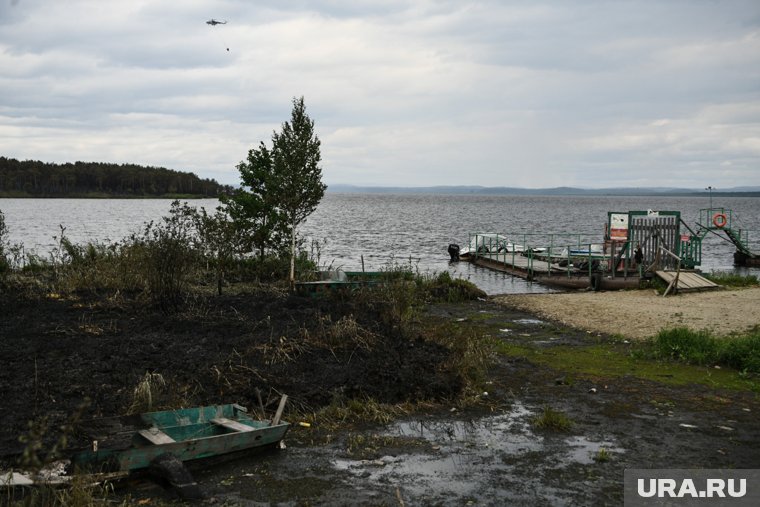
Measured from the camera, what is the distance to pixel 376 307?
17094mm

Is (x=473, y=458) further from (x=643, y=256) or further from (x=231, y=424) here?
(x=643, y=256)

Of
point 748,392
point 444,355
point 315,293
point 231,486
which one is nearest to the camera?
point 231,486

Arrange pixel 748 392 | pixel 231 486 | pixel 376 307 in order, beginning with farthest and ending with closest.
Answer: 1. pixel 376 307
2. pixel 748 392
3. pixel 231 486

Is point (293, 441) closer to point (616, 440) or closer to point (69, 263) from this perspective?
point (616, 440)

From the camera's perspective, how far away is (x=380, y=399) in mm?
10836

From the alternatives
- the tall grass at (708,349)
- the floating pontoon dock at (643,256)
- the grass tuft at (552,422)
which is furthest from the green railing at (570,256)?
the grass tuft at (552,422)

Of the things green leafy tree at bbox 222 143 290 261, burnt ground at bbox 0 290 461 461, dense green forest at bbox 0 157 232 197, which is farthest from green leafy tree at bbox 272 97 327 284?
dense green forest at bbox 0 157 232 197

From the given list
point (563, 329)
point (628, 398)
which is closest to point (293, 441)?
point (628, 398)

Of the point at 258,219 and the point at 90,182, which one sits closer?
the point at 258,219

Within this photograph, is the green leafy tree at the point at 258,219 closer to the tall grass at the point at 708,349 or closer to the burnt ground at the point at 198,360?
the burnt ground at the point at 198,360

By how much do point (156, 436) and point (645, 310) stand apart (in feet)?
49.3

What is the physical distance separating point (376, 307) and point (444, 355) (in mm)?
4333

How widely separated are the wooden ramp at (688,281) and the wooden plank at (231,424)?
17.9m

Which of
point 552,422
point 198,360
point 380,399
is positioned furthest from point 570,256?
point 198,360
